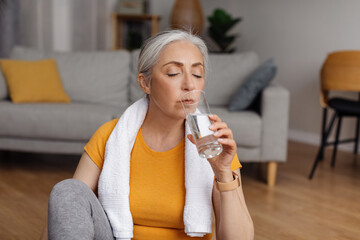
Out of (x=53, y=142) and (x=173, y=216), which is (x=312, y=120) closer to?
(x=53, y=142)

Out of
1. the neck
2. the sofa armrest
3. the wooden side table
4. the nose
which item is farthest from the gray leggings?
the wooden side table

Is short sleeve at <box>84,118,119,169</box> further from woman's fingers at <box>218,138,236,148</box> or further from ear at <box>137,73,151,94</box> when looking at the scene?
woman's fingers at <box>218,138,236,148</box>

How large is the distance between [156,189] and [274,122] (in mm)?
1774

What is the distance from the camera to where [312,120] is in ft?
14.6

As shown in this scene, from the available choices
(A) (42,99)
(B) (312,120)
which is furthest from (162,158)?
(B) (312,120)

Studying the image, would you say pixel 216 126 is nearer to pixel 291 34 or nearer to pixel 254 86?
pixel 254 86

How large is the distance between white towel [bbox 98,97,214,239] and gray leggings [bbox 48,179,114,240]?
0.08 meters

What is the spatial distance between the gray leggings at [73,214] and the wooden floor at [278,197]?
1.07m

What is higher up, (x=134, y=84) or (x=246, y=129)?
(x=134, y=84)

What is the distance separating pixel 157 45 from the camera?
126 centimetres

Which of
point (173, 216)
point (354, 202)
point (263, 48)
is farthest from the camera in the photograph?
point (263, 48)

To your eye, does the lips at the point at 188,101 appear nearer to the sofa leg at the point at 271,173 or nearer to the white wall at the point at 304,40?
the sofa leg at the point at 271,173

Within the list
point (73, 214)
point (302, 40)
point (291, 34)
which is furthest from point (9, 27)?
point (73, 214)

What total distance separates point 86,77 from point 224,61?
1186 mm
